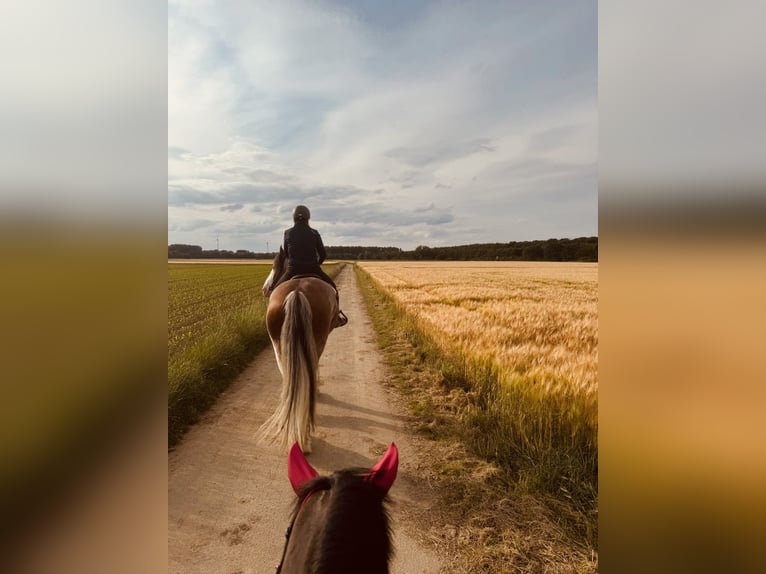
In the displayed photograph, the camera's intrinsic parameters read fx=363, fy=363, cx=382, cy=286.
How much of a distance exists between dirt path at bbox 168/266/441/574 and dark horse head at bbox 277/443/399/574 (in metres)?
0.13

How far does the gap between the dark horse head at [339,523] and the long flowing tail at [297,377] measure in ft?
8.97

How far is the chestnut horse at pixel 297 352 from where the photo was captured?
4.27 metres

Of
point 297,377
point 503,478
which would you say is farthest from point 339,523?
point 297,377

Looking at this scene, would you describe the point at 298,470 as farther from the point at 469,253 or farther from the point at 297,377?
the point at 469,253

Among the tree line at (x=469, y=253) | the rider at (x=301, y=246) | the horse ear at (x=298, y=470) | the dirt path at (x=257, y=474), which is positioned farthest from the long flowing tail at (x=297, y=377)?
the tree line at (x=469, y=253)

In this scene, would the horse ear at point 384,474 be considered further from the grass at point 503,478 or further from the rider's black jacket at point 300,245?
the rider's black jacket at point 300,245

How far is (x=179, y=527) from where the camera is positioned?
3119mm

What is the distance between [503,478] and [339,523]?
9.47ft

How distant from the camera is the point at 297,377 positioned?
435 centimetres

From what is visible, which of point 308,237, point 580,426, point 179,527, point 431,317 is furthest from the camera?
point 431,317
